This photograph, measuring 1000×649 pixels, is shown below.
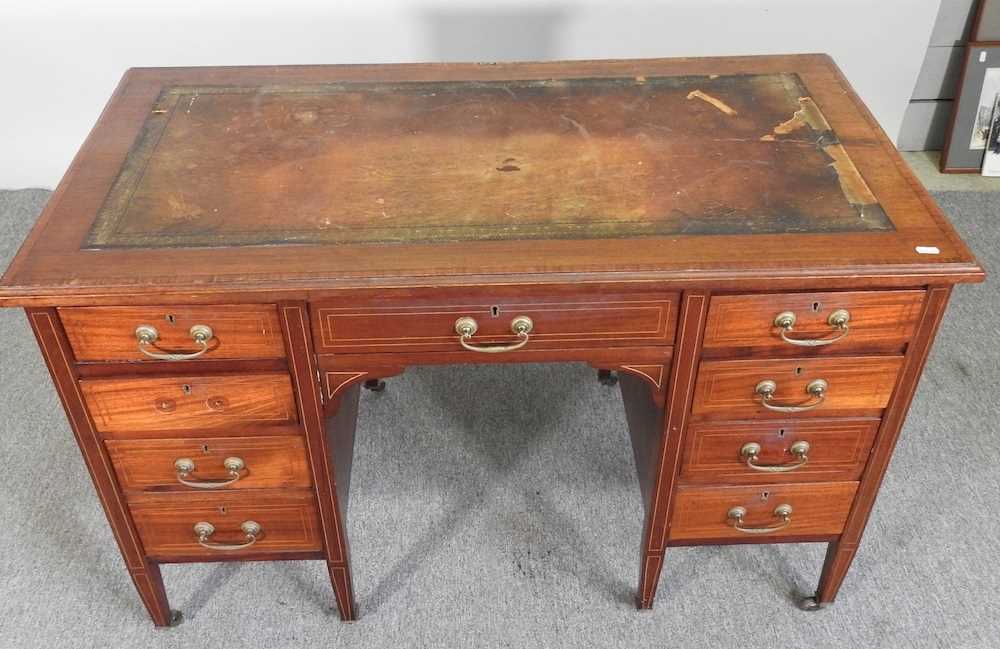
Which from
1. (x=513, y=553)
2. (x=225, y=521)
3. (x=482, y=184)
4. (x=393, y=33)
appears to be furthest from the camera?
(x=393, y=33)

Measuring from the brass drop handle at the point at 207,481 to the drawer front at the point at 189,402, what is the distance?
0.24ft

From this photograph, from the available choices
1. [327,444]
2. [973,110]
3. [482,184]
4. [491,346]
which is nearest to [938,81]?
[973,110]

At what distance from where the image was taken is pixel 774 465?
1561 mm

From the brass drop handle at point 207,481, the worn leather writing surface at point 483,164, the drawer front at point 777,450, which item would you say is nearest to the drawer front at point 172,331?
the worn leather writing surface at point 483,164

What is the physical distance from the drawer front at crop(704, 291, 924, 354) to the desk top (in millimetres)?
54

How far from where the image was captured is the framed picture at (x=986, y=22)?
269 cm

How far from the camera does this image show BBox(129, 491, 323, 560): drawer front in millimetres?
1572

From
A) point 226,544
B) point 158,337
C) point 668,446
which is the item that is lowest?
point 226,544

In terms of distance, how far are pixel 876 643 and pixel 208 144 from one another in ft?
5.03

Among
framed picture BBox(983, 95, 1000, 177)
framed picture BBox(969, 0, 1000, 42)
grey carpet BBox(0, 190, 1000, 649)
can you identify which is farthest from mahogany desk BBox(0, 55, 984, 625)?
framed picture BBox(983, 95, 1000, 177)

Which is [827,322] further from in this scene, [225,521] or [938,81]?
[938,81]

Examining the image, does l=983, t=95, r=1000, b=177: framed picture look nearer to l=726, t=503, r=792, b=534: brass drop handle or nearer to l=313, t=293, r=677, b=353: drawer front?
l=726, t=503, r=792, b=534: brass drop handle

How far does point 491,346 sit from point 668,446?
1.19 feet

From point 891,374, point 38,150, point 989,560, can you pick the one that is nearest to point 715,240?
point 891,374
